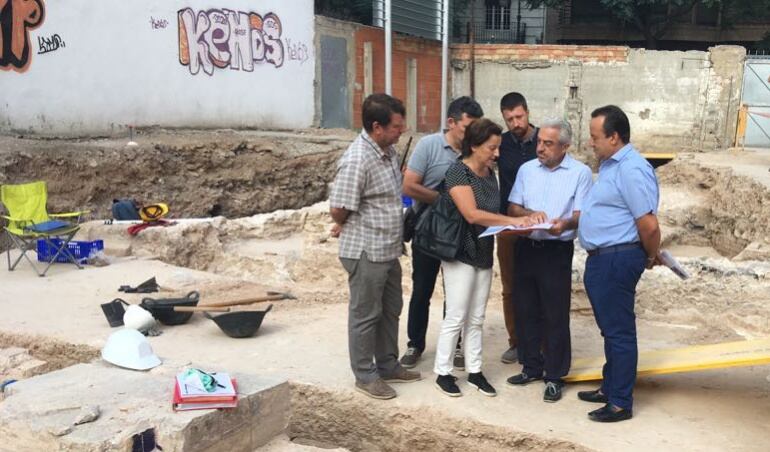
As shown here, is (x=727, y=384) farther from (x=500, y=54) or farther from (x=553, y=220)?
(x=500, y=54)

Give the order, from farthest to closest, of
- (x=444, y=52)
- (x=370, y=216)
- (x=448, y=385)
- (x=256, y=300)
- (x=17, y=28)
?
(x=444, y=52), (x=17, y=28), (x=256, y=300), (x=448, y=385), (x=370, y=216)

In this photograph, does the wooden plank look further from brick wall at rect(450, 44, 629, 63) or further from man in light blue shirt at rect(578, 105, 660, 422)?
brick wall at rect(450, 44, 629, 63)

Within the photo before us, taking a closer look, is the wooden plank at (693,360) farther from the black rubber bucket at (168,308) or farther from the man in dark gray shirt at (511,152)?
the black rubber bucket at (168,308)

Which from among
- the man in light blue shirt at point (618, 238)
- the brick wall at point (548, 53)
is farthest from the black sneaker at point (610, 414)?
the brick wall at point (548, 53)

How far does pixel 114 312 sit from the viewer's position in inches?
231

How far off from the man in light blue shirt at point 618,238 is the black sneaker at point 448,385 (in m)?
0.80

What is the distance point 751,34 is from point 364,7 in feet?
59.7

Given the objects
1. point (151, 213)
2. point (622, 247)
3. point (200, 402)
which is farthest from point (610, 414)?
point (151, 213)

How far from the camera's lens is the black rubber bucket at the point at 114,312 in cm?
576

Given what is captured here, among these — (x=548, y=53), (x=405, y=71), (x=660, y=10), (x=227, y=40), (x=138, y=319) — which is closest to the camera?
(x=138, y=319)

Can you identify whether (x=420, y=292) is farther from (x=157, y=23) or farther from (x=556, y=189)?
(x=157, y=23)

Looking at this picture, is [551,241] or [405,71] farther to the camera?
[405,71]

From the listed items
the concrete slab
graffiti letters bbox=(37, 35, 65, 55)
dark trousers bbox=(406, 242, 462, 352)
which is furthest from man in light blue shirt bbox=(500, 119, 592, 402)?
graffiti letters bbox=(37, 35, 65, 55)

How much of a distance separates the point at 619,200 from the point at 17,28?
11477 millimetres
